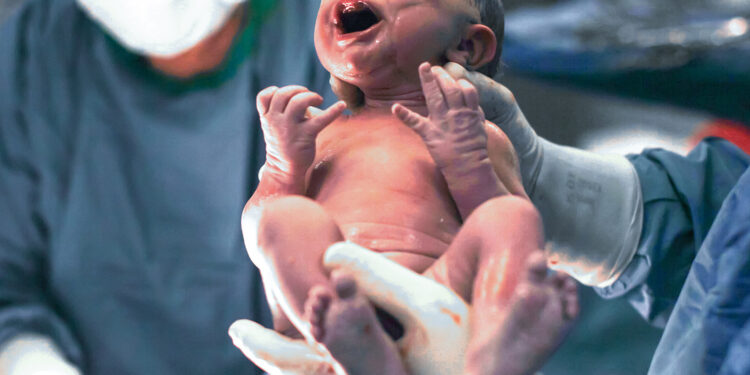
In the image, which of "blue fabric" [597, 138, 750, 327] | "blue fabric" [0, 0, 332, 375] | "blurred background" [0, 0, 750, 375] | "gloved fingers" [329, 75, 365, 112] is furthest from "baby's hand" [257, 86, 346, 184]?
"blurred background" [0, 0, 750, 375]

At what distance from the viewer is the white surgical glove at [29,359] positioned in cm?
174

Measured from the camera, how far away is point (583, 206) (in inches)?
45.6

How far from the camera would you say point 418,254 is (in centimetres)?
73

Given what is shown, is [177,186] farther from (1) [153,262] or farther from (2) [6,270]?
(2) [6,270]

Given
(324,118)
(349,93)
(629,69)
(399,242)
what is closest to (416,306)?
(399,242)

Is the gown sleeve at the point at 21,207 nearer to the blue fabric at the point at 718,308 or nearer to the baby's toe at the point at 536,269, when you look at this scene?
the blue fabric at the point at 718,308

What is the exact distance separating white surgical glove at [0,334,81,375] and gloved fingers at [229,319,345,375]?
4.01 feet

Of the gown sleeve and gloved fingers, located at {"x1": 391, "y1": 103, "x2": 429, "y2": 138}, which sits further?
the gown sleeve

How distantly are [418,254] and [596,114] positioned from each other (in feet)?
4.81

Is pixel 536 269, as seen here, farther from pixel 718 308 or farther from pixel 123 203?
pixel 123 203

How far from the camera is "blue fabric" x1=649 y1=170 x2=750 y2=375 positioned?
0.88m

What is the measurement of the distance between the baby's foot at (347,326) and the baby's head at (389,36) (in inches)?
10.3

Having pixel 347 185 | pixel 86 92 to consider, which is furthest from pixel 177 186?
pixel 347 185

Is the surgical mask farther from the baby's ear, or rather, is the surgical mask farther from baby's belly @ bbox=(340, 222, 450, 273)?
baby's belly @ bbox=(340, 222, 450, 273)
